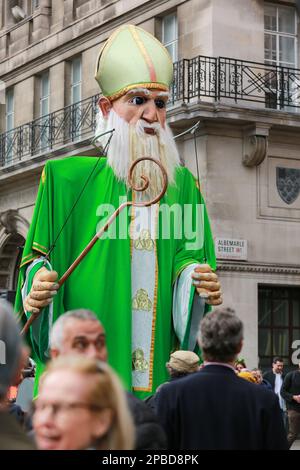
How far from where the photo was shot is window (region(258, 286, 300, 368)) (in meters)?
22.8

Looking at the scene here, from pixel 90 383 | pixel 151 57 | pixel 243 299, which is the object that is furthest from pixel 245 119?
pixel 90 383

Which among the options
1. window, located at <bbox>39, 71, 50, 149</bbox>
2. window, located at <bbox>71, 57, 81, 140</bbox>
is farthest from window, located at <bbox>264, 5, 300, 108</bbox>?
window, located at <bbox>39, 71, 50, 149</bbox>

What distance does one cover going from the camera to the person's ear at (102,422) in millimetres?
3457

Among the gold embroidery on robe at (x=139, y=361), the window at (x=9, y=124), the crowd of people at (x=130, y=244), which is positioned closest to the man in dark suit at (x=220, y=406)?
the crowd of people at (x=130, y=244)

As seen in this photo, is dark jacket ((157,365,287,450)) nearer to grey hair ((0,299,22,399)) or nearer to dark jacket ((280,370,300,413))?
grey hair ((0,299,22,399))

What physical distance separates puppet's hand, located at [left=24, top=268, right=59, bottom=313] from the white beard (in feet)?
3.57

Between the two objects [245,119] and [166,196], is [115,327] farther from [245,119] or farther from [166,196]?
[245,119]

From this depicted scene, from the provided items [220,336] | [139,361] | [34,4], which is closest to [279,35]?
[34,4]

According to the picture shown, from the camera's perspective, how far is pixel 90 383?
346 centimetres

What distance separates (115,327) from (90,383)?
4.77 metres

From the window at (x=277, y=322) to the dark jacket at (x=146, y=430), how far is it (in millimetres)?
18140

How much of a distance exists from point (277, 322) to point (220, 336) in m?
18.1

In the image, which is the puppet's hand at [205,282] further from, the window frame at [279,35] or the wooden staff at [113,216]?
the window frame at [279,35]

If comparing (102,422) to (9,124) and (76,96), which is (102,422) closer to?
(76,96)
